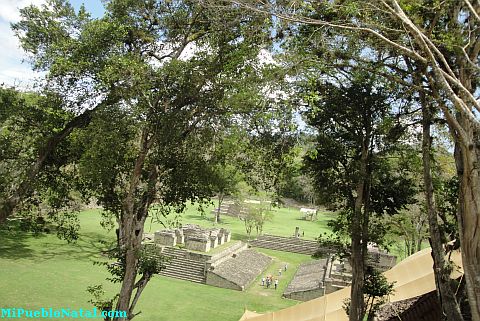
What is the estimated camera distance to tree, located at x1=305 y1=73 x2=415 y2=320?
888cm

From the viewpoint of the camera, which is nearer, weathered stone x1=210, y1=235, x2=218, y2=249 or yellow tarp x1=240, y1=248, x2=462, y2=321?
yellow tarp x1=240, y1=248, x2=462, y2=321

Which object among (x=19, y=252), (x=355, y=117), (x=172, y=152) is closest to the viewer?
(x=172, y=152)

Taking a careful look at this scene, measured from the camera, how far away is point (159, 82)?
301 inches

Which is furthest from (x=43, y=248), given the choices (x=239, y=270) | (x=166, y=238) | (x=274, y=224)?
(x=274, y=224)

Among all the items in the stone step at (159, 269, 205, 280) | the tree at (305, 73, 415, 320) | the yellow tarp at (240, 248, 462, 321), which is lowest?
the stone step at (159, 269, 205, 280)

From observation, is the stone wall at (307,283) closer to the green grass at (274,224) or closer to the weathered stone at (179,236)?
the weathered stone at (179,236)

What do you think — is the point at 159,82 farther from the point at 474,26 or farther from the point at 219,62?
the point at 474,26

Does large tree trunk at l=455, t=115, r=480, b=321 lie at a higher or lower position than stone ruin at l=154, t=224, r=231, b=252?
higher

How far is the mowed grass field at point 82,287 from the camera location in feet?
51.2

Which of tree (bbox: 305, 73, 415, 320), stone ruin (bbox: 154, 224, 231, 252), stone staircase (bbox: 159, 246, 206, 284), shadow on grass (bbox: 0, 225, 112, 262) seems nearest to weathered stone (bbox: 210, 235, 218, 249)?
stone ruin (bbox: 154, 224, 231, 252)

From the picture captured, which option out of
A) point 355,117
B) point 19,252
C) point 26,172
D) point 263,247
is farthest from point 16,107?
point 263,247

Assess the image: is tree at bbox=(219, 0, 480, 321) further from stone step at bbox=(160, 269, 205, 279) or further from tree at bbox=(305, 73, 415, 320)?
stone step at bbox=(160, 269, 205, 279)

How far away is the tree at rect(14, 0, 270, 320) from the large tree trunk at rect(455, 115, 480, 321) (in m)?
3.75

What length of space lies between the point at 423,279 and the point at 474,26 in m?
8.04
